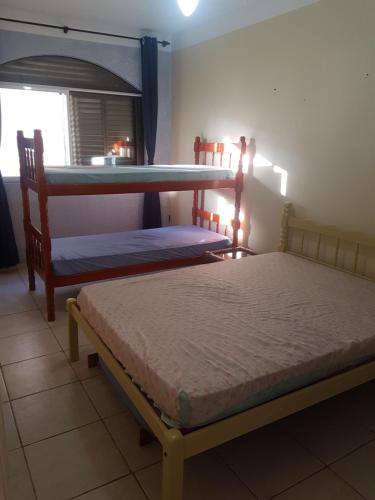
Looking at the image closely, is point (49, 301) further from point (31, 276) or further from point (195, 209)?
point (195, 209)

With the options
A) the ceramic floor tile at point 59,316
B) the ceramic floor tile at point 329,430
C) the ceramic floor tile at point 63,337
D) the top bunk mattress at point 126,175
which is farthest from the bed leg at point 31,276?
the ceramic floor tile at point 329,430

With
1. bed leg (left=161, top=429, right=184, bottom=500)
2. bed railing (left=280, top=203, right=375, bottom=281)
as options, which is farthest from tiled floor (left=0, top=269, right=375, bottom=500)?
bed railing (left=280, top=203, right=375, bottom=281)

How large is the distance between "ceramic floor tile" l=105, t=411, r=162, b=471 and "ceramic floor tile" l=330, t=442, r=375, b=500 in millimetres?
802

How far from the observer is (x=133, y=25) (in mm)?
3939

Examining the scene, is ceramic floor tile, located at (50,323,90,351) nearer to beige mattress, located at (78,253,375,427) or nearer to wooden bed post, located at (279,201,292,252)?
beige mattress, located at (78,253,375,427)

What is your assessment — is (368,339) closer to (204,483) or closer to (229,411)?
(229,411)

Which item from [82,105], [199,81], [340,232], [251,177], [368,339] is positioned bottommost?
[368,339]

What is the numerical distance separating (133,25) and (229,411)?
3.99 metres

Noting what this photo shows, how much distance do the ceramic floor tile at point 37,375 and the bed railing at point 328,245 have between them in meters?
1.91

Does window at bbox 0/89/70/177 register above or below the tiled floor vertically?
above

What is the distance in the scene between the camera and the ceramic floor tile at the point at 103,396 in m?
1.97

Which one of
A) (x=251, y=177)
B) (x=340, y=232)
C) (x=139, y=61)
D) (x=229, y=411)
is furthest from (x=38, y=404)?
(x=139, y=61)

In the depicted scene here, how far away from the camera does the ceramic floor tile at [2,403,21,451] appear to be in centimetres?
171

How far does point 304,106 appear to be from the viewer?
9.23 ft
